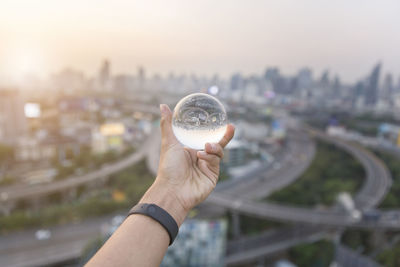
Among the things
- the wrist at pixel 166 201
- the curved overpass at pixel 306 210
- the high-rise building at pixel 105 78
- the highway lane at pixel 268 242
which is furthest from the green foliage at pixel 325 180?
the high-rise building at pixel 105 78

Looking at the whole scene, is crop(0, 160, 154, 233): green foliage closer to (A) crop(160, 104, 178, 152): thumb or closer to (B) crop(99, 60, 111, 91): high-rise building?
(A) crop(160, 104, 178, 152): thumb

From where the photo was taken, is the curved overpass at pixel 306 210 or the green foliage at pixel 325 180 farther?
the green foliage at pixel 325 180

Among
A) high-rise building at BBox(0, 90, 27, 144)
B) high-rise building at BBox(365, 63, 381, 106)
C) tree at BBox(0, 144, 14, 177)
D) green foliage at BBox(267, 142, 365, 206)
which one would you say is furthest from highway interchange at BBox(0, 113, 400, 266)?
high-rise building at BBox(365, 63, 381, 106)

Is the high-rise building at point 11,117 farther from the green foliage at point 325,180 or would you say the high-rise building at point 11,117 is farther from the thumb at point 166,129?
the thumb at point 166,129

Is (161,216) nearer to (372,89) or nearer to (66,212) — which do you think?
(66,212)

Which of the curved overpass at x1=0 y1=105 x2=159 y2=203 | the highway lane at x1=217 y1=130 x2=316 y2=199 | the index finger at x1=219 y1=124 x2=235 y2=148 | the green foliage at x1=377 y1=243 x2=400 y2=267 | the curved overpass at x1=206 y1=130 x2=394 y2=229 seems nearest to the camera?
the index finger at x1=219 y1=124 x2=235 y2=148

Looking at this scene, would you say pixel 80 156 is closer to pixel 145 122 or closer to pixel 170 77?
pixel 145 122

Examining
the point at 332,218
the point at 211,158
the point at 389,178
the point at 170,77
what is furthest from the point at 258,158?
the point at 211,158
